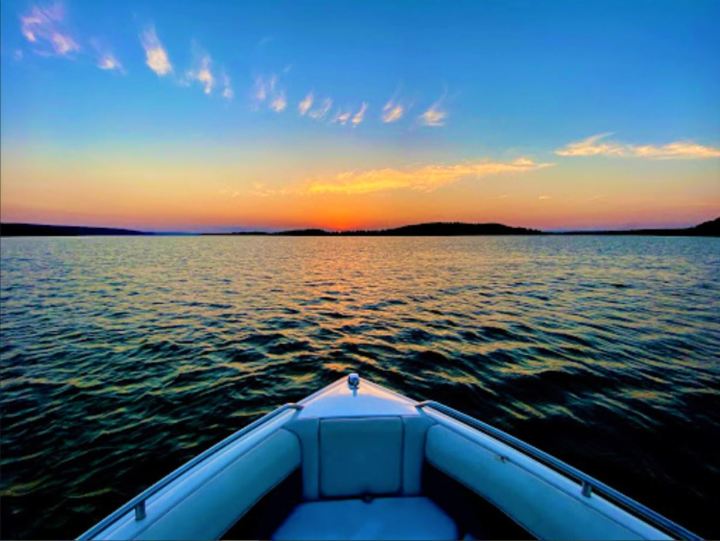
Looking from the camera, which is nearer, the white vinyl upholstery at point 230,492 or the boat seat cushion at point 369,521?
the white vinyl upholstery at point 230,492

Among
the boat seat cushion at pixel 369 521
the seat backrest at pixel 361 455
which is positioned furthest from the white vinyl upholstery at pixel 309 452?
the boat seat cushion at pixel 369 521

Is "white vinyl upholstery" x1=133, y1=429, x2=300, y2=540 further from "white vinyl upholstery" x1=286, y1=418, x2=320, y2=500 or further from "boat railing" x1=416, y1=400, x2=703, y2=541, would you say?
"boat railing" x1=416, y1=400, x2=703, y2=541

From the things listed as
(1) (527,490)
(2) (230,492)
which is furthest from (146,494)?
(1) (527,490)

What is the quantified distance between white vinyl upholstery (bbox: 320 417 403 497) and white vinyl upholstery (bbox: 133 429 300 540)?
33 centimetres

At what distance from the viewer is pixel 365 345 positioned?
9367mm

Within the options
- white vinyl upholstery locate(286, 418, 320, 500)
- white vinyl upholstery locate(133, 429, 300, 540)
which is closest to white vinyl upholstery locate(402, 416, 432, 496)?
white vinyl upholstery locate(286, 418, 320, 500)

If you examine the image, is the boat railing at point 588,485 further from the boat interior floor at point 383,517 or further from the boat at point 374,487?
the boat interior floor at point 383,517

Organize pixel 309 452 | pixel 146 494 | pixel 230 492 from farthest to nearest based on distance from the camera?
pixel 309 452 < pixel 230 492 < pixel 146 494

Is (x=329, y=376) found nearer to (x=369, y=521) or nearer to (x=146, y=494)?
(x=369, y=521)

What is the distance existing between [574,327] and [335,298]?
9.88 m

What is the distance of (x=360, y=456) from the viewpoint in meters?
3.23

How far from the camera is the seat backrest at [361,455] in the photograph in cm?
319

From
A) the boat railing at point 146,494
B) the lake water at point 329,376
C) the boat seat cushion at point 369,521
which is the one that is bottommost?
the lake water at point 329,376

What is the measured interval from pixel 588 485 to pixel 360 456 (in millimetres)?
1908
